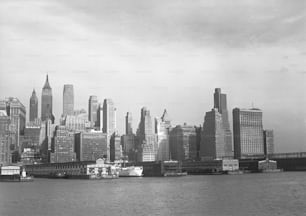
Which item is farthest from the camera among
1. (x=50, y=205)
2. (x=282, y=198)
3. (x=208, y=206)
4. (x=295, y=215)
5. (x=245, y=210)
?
(x=282, y=198)

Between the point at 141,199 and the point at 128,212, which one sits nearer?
the point at 128,212

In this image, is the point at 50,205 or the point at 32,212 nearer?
the point at 32,212

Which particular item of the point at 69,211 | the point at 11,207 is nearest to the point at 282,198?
the point at 69,211

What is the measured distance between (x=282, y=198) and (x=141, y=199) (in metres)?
27.8

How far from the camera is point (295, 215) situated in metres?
73.2

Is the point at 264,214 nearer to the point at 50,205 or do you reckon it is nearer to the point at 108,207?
the point at 108,207

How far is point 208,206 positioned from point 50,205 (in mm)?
29006

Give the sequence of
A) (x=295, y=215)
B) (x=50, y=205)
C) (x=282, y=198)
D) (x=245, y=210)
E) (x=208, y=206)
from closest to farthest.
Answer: (x=295, y=215)
(x=245, y=210)
(x=208, y=206)
(x=50, y=205)
(x=282, y=198)

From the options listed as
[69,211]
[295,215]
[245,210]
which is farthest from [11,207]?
[295,215]

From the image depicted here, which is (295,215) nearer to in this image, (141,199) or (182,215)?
(182,215)

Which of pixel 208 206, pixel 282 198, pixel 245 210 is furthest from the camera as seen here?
pixel 282 198

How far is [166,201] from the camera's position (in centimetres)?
9619

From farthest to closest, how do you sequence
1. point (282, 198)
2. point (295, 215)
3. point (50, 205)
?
point (282, 198), point (50, 205), point (295, 215)

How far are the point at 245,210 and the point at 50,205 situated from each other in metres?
36.0
